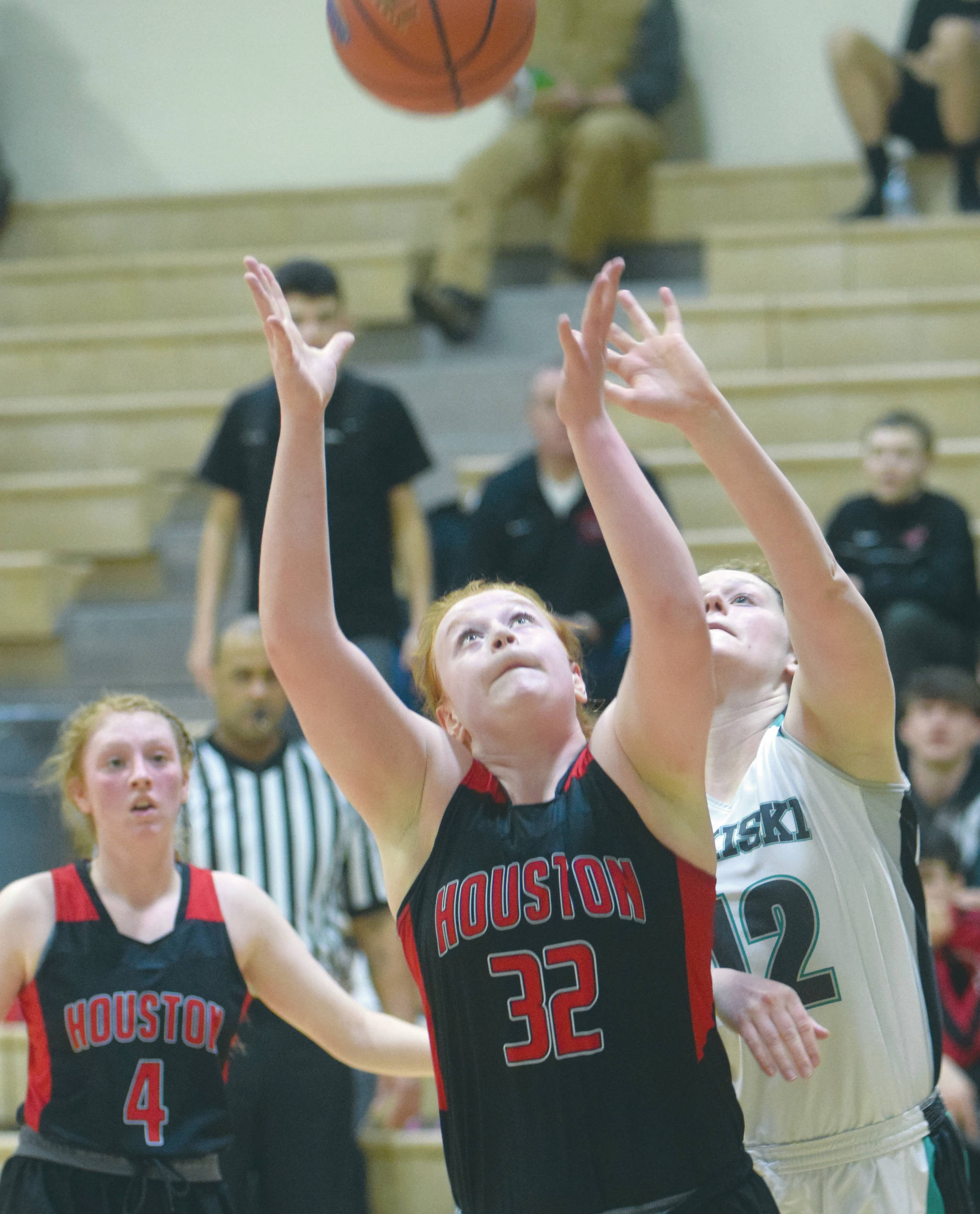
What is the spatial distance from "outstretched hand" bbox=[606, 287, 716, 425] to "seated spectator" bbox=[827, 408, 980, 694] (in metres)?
2.86

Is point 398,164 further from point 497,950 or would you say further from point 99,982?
point 497,950

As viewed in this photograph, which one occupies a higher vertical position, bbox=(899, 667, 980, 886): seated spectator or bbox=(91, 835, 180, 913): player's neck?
bbox=(899, 667, 980, 886): seated spectator

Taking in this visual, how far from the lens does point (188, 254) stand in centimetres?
744

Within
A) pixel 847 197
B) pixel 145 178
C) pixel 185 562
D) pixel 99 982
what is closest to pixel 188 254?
pixel 145 178

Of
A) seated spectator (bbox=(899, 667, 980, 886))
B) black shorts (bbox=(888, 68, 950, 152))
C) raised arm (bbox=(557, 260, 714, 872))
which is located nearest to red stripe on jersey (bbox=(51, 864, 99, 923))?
raised arm (bbox=(557, 260, 714, 872))

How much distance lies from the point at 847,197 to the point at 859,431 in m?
1.74

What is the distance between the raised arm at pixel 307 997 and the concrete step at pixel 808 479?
3.22m

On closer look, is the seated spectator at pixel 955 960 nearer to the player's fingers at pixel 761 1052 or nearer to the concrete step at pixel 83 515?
the player's fingers at pixel 761 1052

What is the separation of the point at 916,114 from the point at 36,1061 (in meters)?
5.68

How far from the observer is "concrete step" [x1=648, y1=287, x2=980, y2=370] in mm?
6379

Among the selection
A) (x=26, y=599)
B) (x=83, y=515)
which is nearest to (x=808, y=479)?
(x=83, y=515)

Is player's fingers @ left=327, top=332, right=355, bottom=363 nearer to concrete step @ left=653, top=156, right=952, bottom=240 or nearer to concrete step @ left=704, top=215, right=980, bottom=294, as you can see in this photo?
concrete step @ left=704, top=215, right=980, bottom=294

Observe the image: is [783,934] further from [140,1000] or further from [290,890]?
[290,890]

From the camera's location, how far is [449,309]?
6.74 m
